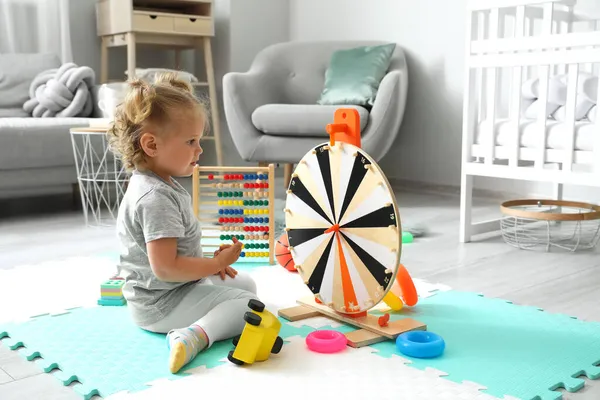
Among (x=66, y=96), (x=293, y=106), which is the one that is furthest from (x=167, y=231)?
(x=66, y=96)

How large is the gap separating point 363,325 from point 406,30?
2509 millimetres

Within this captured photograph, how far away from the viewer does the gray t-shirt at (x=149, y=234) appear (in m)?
1.32

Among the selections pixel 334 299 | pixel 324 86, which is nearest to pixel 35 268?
pixel 334 299

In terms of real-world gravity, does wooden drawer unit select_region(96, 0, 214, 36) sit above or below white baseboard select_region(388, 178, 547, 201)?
above

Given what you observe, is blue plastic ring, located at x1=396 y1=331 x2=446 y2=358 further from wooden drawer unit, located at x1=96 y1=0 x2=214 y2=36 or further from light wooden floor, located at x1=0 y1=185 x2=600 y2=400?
wooden drawer unit, located at x1=96 y1=0 x2=214 y2=36

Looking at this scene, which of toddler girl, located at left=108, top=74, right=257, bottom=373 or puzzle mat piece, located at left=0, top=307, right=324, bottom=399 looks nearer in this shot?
puzzle mat piece, located at left=0, top=307, right=324, bottom=399

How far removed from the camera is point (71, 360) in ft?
4.17

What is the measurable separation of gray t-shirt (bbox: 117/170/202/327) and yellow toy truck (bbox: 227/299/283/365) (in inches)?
8.6

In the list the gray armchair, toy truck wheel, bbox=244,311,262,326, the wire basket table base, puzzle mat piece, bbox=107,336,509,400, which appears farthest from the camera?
the gray armchair

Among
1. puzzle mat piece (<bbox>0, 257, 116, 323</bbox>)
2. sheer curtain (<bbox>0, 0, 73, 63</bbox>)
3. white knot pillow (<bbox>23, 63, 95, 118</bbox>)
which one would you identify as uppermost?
sheer curtain (<bbox>0, 0, 73, 63</bbox>)

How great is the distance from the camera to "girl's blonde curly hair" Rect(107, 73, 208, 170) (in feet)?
4.32

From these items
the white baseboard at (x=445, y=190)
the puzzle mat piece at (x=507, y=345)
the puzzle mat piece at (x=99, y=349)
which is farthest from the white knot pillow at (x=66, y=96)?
the puzzle mat piece at (x=507, y=345)

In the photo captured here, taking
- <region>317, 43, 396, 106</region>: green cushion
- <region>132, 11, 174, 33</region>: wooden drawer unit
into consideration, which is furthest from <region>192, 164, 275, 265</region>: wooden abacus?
<region>132, 11, 174, 33</region>: wooden drawer unit

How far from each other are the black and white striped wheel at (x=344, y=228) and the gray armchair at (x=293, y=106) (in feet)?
5.20
